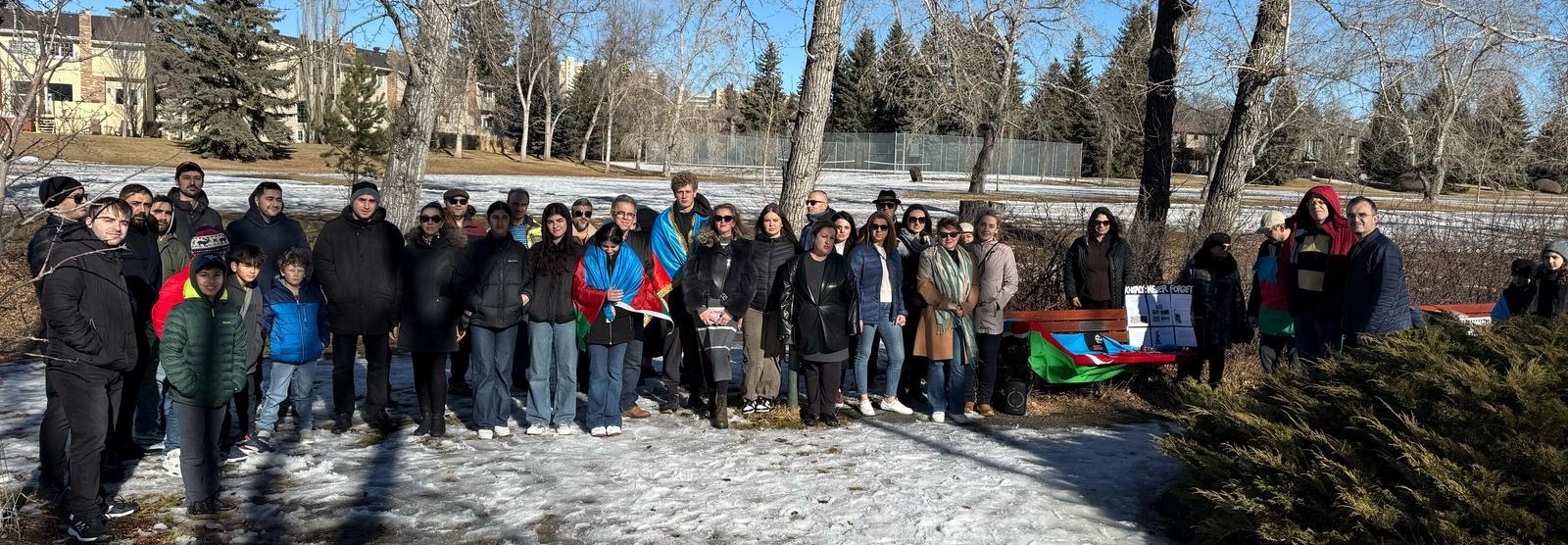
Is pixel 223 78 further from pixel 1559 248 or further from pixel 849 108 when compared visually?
pixel 1559 248

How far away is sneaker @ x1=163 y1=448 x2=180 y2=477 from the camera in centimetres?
594

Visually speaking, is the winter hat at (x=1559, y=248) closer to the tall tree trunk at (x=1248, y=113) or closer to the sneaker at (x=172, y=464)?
the tall tree trunk at (x=1248, y=113)

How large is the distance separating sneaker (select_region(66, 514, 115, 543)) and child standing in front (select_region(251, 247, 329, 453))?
1469 mm

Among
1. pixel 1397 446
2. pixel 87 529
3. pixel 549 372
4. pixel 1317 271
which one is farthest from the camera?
pixel 1317 271

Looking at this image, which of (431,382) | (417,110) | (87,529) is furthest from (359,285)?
(417,110)

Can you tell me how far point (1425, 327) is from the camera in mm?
5461

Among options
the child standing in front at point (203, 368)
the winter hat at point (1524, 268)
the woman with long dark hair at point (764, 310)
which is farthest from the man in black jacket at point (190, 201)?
the winter hat at point (1524, 268)

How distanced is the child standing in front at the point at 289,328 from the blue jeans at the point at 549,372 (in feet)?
4.40

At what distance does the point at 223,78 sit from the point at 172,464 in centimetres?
4209

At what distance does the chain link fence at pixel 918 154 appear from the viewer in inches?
2352

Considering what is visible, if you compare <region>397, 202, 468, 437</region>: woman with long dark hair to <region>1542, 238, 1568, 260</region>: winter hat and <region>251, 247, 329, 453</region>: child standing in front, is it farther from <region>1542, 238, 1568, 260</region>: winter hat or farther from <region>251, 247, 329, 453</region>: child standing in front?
<region>1542, 238, 1568, 260</region>: winter hat

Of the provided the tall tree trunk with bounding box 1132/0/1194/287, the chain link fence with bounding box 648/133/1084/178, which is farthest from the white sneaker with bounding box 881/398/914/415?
the chain link fence with bounding box 648/133/1084/178

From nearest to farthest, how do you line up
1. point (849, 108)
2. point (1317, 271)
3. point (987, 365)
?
point (1317, 271) → point (987, 365) → point (849, 108)

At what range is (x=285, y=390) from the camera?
22.1ft
